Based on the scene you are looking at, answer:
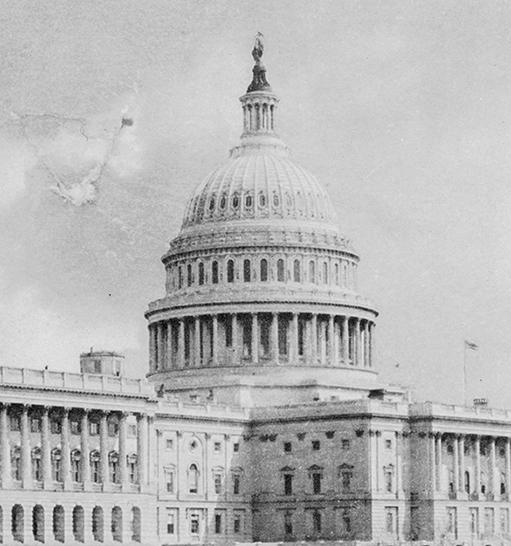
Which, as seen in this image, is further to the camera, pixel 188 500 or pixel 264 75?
pixel 264 75

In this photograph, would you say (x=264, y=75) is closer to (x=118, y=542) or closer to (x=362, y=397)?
(x=362, y=397)

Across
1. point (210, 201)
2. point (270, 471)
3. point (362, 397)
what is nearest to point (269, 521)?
point (270, 471)

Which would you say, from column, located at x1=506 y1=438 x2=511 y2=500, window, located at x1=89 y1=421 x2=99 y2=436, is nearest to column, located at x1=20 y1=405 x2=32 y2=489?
window, located at x1=89 y1=421 x2=99 y2=436

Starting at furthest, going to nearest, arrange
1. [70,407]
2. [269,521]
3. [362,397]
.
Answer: [362,397] → [269,521] → [70,407]

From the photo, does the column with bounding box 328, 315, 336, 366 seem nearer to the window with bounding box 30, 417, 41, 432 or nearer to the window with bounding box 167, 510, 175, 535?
the window with bounding box 167, 510, 175, 535

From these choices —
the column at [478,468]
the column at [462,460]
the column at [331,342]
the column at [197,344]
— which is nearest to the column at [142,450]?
the column at [197,344]

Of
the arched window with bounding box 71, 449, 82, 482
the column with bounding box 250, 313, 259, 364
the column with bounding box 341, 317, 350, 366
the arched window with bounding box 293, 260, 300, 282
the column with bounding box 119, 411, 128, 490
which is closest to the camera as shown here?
the arched window with bounding box 71, 449, 82, 482
